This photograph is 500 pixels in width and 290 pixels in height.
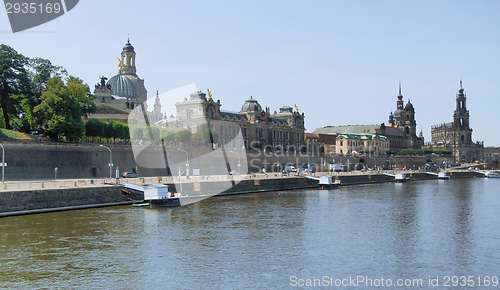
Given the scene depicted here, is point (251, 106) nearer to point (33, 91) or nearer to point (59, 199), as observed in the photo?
point (33, 91)

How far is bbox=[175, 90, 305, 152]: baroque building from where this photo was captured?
12131cm

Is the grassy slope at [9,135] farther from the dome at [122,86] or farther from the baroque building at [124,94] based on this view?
the dome at [122,86]

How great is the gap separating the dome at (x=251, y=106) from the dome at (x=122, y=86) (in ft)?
→ 99.7

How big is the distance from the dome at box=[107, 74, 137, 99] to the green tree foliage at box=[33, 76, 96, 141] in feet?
173

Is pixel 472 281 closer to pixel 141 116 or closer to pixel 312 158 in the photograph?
pixel 141 116

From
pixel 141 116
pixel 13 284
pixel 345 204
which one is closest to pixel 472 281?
pixel 13 284

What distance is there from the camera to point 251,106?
5458 inches

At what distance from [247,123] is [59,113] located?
71.1m

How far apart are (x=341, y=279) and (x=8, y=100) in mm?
56604

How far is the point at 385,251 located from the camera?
105 ft

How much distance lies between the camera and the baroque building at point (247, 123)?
121312 mm

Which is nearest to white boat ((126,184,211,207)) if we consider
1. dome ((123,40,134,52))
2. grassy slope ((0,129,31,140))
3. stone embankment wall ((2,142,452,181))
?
stone embankment wall ((2,142,452,181))

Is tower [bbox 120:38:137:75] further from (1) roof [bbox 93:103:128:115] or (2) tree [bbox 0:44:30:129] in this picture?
(2) tree [bbox 0:44:30:129]

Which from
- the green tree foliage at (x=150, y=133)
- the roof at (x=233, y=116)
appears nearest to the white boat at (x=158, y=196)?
the green tree foliage at (x=150, y=133)
